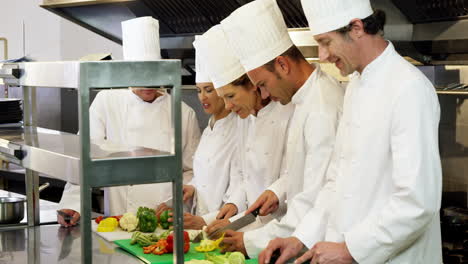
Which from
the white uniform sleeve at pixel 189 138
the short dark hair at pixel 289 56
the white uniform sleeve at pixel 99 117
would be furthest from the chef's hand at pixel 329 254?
the white uniform sleeve at pixel 99 117

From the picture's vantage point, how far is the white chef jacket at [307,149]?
8.19 feet

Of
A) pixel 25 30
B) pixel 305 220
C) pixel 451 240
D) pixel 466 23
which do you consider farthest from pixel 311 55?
pixel 25 30

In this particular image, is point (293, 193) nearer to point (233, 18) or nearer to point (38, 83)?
point (233, 18)

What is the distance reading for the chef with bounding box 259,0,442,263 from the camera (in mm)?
2020

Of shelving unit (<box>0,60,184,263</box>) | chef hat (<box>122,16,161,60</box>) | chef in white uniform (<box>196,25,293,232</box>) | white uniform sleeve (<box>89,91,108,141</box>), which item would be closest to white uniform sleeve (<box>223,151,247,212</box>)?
chef in white uniform (<box>196,25,293,232</box>)

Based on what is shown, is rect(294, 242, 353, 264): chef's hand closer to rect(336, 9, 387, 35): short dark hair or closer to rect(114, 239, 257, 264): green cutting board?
rect(114, 239, 257, 264): green cutting board

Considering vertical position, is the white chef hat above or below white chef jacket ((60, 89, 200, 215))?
above

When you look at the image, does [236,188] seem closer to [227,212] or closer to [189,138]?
[227,212]

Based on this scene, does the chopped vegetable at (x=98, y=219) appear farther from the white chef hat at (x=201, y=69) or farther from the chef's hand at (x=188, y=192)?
the white chef hat at (x=201, y=69)

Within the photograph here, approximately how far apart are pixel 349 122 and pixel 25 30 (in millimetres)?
5562

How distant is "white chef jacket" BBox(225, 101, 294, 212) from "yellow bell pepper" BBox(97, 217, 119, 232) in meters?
0.53

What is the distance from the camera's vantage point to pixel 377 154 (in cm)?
213

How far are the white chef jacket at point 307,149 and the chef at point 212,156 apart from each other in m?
0.79

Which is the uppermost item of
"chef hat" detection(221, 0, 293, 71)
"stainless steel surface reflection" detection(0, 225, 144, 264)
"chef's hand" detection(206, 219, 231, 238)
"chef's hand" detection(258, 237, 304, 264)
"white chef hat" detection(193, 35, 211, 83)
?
"chef hat" detection(221, 0, 293, 71)
